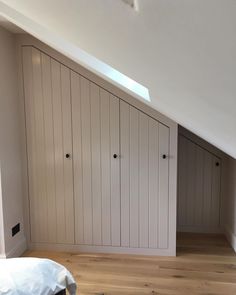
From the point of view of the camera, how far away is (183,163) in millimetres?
3219

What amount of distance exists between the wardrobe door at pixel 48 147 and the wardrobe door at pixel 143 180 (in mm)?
566

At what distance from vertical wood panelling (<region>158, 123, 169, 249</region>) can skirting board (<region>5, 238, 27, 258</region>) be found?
143 centimetres

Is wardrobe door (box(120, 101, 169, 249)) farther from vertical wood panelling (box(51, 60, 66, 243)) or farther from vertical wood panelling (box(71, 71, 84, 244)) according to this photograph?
vertical wood panelling (box(51, 60, 66, 243))

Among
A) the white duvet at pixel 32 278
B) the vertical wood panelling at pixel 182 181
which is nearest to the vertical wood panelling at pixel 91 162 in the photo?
the vertical wood panelling at pixel 182 181

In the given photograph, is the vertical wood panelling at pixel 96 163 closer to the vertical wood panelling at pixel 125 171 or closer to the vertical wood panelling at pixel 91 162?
the vertical wood panelling at pixel 91 162

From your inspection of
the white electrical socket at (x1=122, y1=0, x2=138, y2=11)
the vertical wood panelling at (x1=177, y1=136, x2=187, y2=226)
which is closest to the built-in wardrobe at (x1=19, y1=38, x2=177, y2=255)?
the vertical wood panelling at (x1=177, y1=136, x2=187, y2=226)

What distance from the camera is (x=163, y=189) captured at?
2650 mm

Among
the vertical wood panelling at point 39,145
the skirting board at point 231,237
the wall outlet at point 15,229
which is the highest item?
the vertical wood panelling at point 39,145

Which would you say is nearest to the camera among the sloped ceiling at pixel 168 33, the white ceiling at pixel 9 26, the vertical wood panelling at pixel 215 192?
the sloped ceiling at pixel 168 33

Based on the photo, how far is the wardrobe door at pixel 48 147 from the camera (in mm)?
2650

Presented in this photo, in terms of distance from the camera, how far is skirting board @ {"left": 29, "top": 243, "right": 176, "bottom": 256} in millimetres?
2730

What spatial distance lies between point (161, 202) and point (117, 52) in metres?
2.17

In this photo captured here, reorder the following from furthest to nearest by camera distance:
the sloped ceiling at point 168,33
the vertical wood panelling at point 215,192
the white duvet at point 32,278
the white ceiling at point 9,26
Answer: the vertical wood panelling at point 215,192, the white ceiling at point 9,26, the white duvet at point 32,278, the sloped ceiling at point 168,33

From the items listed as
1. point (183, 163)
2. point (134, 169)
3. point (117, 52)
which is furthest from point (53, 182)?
point (117, 52)
